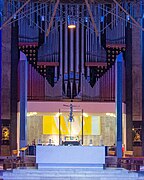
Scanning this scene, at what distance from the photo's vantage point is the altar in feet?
54.5

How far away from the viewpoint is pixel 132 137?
2403 centimetres

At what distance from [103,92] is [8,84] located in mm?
4496

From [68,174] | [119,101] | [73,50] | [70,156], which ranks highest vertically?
[73,50]

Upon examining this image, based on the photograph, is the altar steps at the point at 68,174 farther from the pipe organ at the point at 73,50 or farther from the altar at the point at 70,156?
the pipe organ at the point at 73,50

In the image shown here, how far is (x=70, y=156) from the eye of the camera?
54.6 feet

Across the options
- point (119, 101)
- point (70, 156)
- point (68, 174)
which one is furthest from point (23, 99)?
point (68, 174)

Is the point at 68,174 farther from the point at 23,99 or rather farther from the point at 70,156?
the point at 23,99

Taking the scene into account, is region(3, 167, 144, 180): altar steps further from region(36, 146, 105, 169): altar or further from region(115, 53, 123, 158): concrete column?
region(115, 53, 123, 158): concrete column

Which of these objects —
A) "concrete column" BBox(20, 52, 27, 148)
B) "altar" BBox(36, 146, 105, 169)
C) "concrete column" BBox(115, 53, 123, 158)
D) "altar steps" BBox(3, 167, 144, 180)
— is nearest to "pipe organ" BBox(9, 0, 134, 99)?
"concrete column" BBox(115, 53, 123, 158)

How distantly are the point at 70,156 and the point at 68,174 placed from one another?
1.17 m

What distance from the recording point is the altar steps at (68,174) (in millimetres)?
15234

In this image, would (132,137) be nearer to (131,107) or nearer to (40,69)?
(131,107)

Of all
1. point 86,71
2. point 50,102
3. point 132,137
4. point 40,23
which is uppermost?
point 40,23

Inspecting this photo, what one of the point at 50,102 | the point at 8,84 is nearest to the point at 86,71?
the point at 50,102
